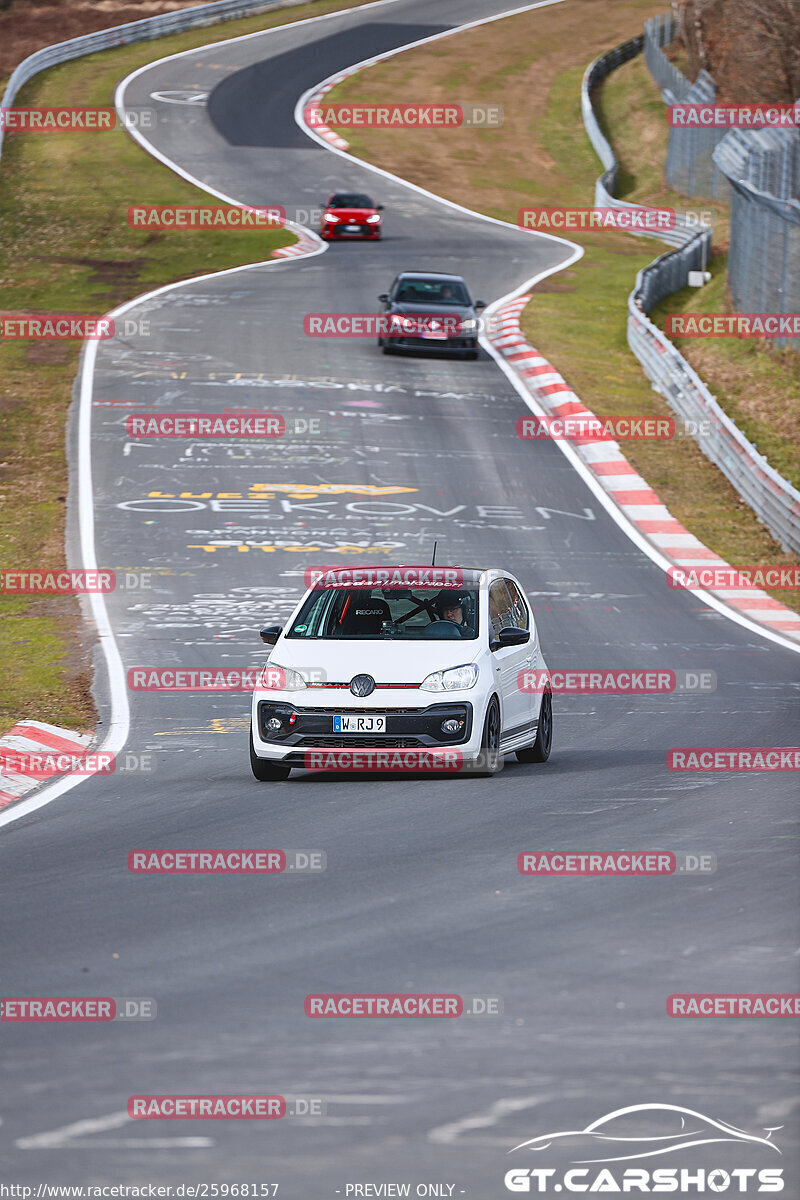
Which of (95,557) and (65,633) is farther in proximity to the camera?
(95,557)

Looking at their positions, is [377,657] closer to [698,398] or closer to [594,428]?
[698,398]

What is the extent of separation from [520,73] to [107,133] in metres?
24.2

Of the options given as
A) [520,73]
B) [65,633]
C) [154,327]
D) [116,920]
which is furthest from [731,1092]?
[520,73]

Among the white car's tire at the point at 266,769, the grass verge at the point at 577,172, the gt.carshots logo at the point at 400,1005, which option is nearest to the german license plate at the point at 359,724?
the white car's tire at the point at 266,769

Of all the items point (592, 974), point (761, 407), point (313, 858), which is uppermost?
point (592, 974)

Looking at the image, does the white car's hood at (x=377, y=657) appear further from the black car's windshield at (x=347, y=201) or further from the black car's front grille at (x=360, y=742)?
the black car's windshield at (x=347, y=201)

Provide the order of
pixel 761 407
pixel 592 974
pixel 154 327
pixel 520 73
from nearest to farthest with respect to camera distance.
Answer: pixel 592 974 < pixel 761 407 < pixel 154 327 < pixel 520 73

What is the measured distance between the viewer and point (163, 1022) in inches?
265

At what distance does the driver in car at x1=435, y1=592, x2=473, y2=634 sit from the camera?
12.8 meters

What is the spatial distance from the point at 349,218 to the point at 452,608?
3790 cm

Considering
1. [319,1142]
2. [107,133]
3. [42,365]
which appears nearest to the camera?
[319,1142]

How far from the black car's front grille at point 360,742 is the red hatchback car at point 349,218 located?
39.0 meters

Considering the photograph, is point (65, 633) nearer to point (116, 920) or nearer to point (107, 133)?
point (116, 920)

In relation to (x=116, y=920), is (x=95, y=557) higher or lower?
lower
